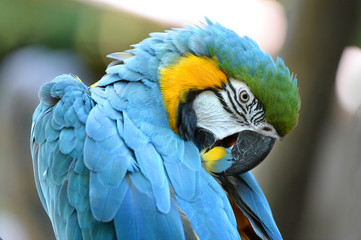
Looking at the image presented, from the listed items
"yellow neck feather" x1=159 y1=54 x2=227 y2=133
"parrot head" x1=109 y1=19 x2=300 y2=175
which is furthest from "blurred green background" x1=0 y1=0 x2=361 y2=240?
"yellow neck feather" x1=159 y1=54 x2=227 y2=133

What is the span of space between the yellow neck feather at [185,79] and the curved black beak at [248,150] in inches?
9.0

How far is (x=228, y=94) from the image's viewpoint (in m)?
1.65

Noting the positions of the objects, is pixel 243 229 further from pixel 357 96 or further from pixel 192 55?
pixel 357 96

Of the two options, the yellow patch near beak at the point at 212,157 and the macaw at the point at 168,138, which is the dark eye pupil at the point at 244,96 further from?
the yellow patch near beak at the point at 212,157

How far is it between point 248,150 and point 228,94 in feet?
0.71

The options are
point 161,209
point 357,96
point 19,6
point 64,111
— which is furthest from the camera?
point 19,6

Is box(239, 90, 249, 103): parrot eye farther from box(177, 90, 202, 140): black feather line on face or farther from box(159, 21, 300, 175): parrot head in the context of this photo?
box(177, 90, 202, 140): black feather line on face

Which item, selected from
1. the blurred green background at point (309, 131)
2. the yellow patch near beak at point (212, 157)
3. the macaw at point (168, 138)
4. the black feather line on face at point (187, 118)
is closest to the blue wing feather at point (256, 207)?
the macaw at point (168, 138)

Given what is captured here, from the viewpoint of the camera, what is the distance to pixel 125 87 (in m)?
1.60

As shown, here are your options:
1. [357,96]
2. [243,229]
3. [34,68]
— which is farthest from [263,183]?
[34,68]

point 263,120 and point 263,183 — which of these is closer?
point 263,120

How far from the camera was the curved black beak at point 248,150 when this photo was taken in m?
1.65

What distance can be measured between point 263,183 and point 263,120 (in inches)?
55.6

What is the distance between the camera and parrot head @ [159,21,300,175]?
5.24 ft
